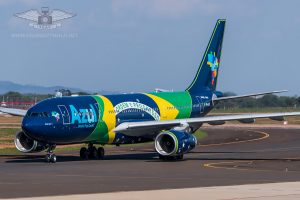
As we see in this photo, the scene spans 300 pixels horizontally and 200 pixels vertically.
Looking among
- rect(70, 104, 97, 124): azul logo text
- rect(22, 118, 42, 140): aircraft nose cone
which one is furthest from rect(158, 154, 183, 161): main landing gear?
rect(22, 118, 42, 140): aircraft nose cone

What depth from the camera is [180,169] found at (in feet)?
142

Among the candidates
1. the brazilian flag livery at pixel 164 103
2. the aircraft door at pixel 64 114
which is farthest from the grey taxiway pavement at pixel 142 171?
the aircraft door at pixel 64 114

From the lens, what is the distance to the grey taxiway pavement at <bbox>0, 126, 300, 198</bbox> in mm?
34188

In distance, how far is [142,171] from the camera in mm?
42000

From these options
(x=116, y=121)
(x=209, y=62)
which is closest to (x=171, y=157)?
(x=116, y=121)

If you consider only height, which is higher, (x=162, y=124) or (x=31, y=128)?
(x=162, y=124)

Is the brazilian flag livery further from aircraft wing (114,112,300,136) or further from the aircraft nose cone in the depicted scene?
the aircraft nose cone

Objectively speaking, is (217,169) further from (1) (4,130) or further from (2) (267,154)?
(1) (4,130)

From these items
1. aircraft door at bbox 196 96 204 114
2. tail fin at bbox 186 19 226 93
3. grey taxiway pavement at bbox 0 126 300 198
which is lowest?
grey taxiway pavement at bbox 0 126 300 198

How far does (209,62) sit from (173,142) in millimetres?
11989

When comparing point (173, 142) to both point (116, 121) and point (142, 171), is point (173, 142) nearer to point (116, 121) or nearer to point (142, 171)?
point (116, 121)

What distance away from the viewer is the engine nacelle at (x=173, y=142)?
49000 millimetres

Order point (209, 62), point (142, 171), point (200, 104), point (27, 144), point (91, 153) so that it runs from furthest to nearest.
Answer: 1. point (209, 62)
2. point (200, 104)
3. point (91, 153)
4. point (27, 144)
5. point (142, 171)

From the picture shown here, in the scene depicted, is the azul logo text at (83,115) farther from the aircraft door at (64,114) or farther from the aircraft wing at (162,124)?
the aircraft wing at (162,124)
